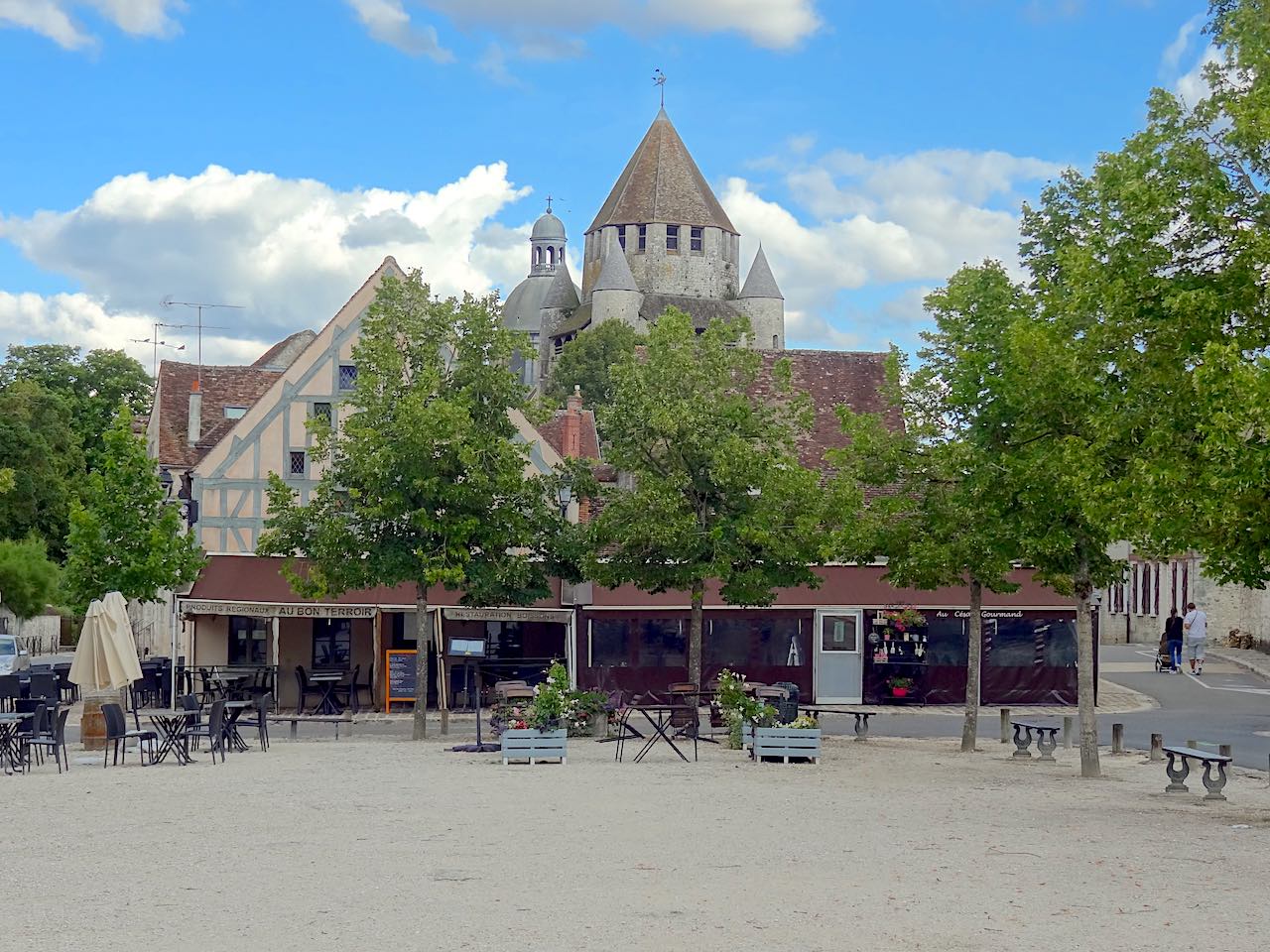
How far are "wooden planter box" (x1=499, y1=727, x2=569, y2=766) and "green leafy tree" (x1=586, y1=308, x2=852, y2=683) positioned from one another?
6470mm

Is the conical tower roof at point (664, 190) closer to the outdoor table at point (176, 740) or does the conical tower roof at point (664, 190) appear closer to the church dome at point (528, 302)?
the church dome at point (528, 302)

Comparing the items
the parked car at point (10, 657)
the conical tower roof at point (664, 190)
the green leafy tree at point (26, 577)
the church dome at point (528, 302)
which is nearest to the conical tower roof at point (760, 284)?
the conical tower roof at point (664, 190)

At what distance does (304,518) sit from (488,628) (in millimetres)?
9454

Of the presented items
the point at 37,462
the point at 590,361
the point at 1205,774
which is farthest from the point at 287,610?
the point at 590,361

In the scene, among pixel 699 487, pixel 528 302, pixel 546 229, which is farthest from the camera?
pixel 546 229

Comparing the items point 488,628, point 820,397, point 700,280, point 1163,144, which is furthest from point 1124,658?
point 700,280

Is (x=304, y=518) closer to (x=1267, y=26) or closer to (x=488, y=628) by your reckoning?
(x=488, y=628)

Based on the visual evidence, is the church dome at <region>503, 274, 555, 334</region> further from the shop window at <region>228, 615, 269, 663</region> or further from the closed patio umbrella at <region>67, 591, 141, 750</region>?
the closed patio umbrella at <region>67, 591, 141, 750</region>

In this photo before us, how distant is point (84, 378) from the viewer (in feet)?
250

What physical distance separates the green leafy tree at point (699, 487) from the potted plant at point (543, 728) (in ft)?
17.9

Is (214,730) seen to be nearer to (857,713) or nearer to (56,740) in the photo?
(56,740)

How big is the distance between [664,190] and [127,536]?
315 feet

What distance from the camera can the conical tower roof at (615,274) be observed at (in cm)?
12381

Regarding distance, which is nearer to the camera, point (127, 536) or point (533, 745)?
point (533, 745)
